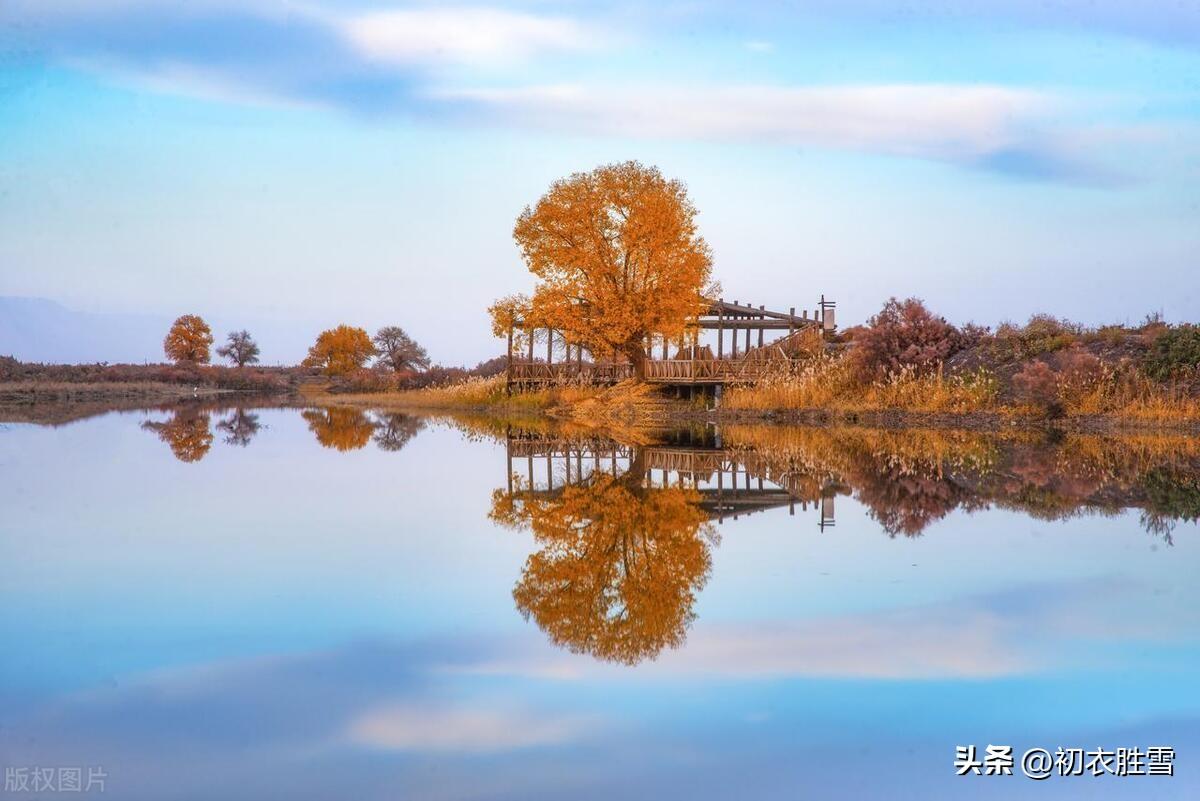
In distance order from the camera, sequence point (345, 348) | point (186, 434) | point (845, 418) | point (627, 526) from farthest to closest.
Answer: point (345, 348) < point (845, 418) < point (186, 434) < point (627, 526)

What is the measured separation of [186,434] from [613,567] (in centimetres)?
1844

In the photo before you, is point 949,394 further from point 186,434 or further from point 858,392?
point 186,434

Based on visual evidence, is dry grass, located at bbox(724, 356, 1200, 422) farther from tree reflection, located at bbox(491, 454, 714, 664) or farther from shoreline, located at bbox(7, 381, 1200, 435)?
tree reflection, located at bbox(491, 454, 714, 664)

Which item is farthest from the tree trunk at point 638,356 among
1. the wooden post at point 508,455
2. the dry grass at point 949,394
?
the wooden post at point 508,455

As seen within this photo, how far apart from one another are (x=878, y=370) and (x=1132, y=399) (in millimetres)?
6341

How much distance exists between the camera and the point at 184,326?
277ft

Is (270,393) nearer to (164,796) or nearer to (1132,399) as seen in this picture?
(1132,399)

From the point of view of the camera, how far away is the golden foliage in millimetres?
33594

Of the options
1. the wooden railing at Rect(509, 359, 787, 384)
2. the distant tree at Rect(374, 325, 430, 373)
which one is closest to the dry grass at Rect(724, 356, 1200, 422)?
the wooden railing at Rect(509, 359, 787, 384)

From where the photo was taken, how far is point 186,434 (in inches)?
922

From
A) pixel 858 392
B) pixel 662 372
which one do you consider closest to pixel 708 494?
pixel 858 392

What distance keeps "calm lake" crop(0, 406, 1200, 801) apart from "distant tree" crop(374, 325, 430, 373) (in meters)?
61.3

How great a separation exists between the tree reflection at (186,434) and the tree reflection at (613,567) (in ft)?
27.1

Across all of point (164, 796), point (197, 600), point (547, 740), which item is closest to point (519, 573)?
point (197, 600)
